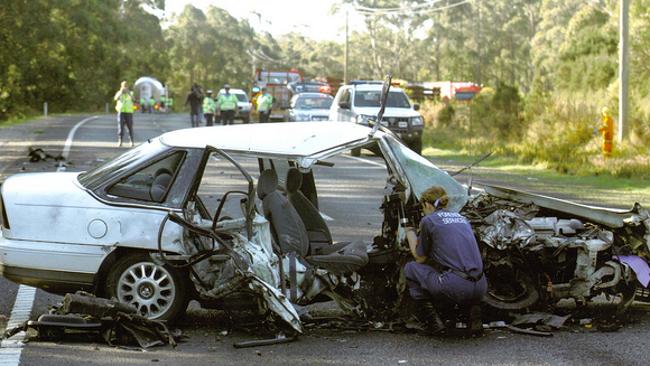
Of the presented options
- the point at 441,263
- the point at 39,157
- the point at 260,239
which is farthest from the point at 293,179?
the point at 39,157

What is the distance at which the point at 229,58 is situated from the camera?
401 ft

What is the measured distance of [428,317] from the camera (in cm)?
795

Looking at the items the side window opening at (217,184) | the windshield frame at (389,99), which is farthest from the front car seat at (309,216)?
the windshield frame at (389,99)

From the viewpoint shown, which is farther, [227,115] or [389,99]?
[227,115]

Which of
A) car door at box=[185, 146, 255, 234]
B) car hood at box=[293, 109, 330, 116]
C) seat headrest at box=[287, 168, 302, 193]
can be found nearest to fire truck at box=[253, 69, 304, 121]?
car hood at box=[293, 109, 330, 116]

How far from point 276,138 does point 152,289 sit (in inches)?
58.5

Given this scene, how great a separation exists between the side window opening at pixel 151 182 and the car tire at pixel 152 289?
0.55 m

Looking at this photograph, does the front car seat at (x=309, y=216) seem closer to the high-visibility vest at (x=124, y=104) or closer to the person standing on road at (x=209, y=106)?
the high-visibility vest at (x=124, y=104)

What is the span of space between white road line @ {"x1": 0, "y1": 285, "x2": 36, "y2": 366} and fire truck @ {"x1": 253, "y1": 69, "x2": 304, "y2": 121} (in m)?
30.4

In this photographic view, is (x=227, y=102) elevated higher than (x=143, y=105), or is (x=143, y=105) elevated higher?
(x=143, y=105)

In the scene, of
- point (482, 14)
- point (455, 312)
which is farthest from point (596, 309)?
point (482, 14)

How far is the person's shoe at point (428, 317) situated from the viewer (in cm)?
786

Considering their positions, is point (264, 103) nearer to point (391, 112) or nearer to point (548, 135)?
point (391, 112)

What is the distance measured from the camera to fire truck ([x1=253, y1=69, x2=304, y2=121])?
46.4 m
